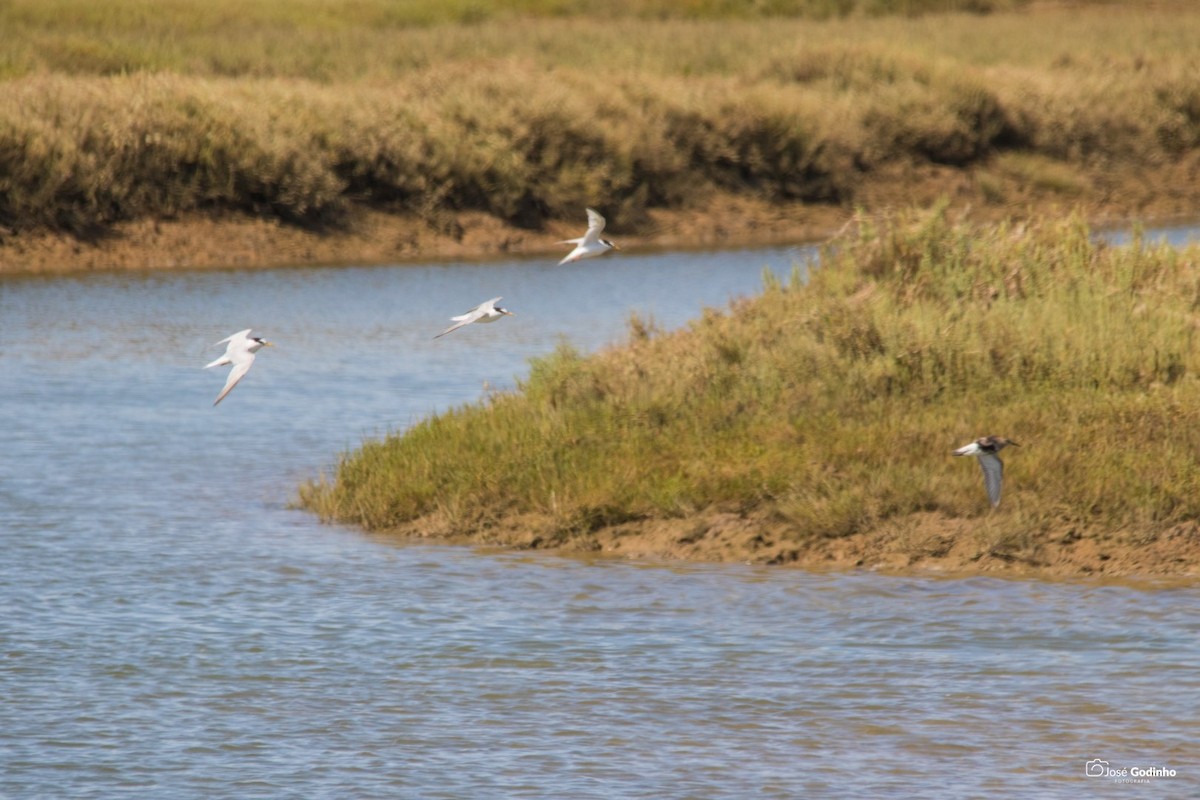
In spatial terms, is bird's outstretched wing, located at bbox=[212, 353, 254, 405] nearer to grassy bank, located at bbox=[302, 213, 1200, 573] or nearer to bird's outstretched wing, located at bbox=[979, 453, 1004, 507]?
grassy bank, located at bbox=[302, 213, 1200, 573]

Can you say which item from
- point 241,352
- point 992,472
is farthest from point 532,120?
point 992,472

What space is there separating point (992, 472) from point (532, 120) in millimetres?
20887

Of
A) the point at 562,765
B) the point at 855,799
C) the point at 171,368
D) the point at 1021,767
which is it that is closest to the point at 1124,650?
the point at 1021,767

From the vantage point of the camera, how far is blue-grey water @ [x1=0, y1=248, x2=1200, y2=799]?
8.25 m

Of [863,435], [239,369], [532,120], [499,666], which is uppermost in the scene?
[239,369]

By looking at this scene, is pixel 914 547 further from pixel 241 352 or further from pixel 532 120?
pixel 532 120

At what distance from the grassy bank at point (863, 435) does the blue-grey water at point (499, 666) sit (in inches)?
14.1

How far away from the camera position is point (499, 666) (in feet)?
31.9

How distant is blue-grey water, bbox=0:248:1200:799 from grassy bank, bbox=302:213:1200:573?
357 mm

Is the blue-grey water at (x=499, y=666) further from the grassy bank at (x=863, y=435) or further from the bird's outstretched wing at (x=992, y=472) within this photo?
the bird's outstretched wing at (x=992, y=472)

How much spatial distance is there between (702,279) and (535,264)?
2977 mm

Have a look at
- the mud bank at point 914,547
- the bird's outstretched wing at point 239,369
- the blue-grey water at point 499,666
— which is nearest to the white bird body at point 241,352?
the bird's outstretched wing at point 239,369

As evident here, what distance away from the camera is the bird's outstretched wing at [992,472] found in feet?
35.1

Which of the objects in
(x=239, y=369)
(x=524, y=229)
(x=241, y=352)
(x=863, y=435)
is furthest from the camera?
(x=524, y=229)
